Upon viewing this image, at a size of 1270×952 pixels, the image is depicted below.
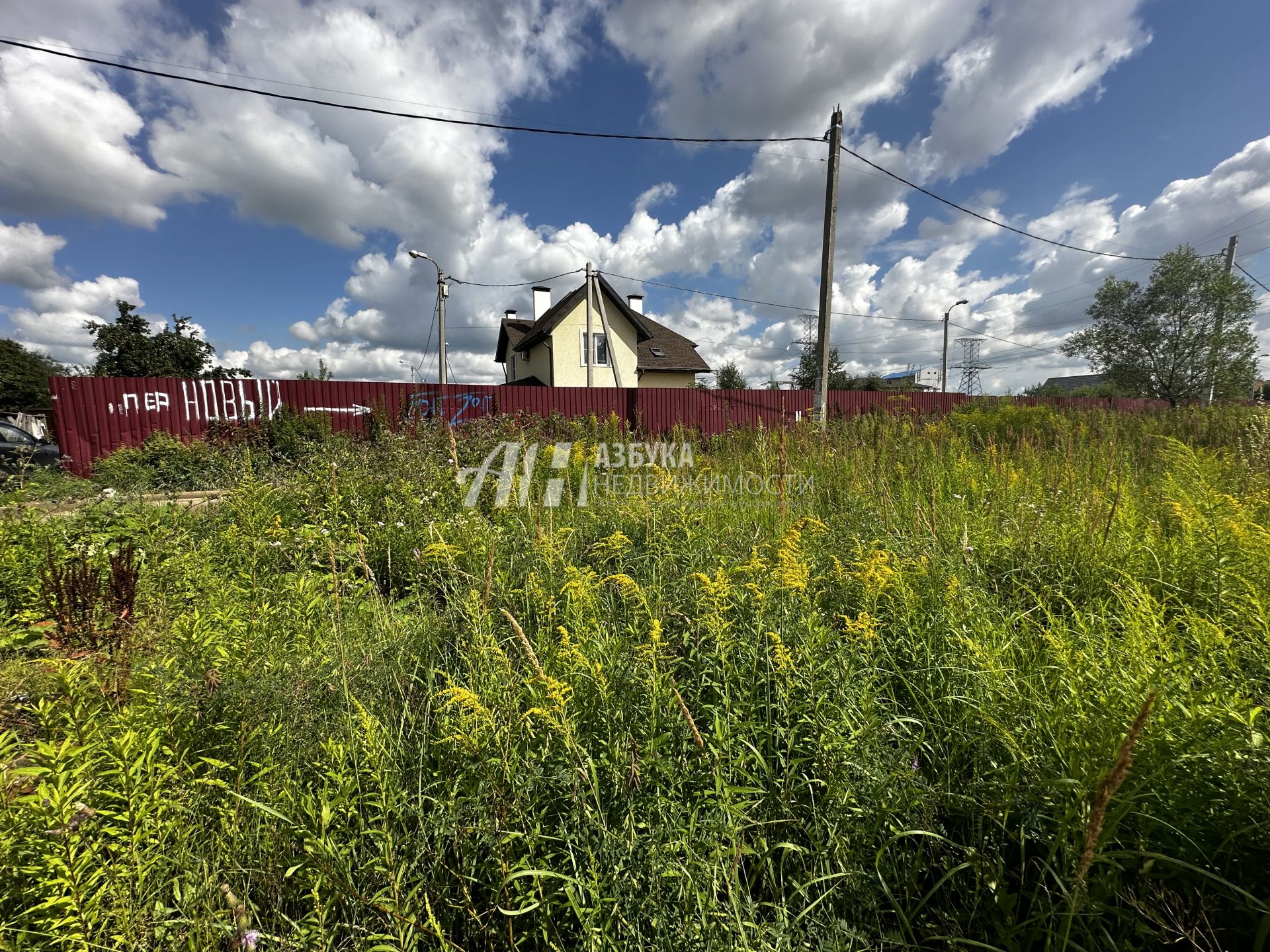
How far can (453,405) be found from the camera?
39.4 ft

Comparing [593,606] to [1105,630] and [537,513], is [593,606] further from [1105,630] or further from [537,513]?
[1105,630]

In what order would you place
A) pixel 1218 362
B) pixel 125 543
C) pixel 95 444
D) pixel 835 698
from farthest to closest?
pixel 1218 362
pixel 95 444
pixel 125 543
pixel 835 698

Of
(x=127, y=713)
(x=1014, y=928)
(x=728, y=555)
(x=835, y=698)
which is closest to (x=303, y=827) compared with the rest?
(x=127, y=713)

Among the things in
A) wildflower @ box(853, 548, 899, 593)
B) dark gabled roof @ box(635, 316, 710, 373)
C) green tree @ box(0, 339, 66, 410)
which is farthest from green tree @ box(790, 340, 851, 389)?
green tree @ box(0, 339, 66, 410)

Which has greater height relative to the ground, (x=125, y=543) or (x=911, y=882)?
(x=125, y=543)

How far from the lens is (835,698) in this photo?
146 cm

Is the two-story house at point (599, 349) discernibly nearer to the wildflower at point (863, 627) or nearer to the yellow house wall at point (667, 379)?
the yellow house wall at point (667, 379)

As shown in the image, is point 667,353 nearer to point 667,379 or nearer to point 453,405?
point 667,379

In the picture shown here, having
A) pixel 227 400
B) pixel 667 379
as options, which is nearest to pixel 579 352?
pixel 667 379

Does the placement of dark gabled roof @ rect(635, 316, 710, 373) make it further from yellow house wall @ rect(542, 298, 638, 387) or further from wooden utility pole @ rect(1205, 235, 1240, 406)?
wooden utility pole @ rect(1205, 235, 1240, 406)

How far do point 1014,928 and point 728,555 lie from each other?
178cm

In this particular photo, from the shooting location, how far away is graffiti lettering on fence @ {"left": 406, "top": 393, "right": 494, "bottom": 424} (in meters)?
11.0

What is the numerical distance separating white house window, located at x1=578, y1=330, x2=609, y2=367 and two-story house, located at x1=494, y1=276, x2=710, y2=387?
0.03 m

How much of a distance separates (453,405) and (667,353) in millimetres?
16111
